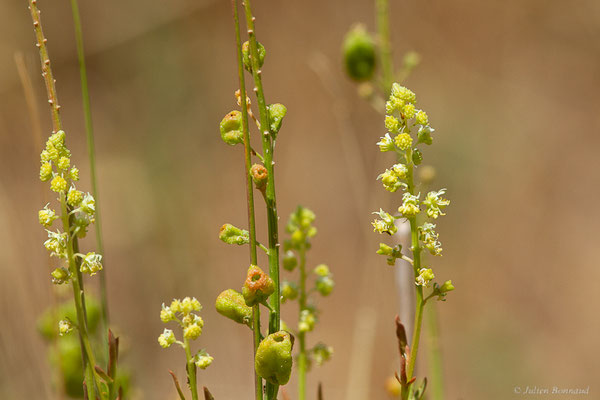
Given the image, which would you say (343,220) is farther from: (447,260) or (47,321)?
(47,321)

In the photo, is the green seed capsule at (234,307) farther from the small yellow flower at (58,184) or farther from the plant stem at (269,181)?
the small yellow flower at (58,184)

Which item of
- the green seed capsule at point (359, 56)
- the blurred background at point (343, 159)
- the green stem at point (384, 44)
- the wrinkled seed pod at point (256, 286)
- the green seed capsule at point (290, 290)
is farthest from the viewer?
the blurred background at point (343, 159)

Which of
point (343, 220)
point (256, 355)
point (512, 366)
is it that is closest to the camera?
point (256, 355)

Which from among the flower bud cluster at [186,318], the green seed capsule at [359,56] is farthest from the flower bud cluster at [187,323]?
the green seed capsule at [359,56]

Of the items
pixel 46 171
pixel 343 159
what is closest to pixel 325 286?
pixel 46 171

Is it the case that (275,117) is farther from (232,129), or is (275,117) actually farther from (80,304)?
(80,304)

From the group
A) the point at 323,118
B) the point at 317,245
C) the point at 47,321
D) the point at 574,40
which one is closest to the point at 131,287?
the point at 317,245
